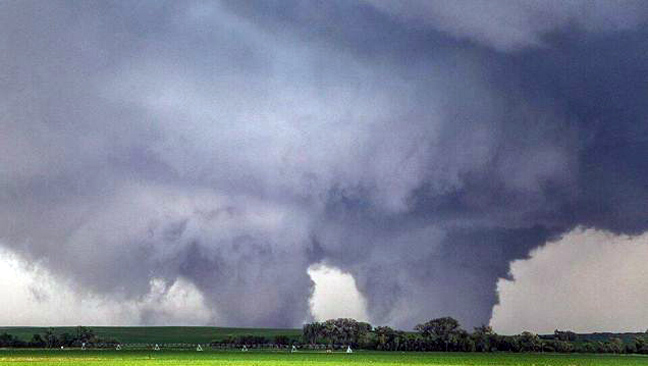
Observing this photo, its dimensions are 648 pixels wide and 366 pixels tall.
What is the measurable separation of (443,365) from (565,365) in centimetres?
2039

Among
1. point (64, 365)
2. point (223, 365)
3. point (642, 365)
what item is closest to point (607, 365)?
point (642, 365)

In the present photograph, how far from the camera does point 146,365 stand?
118 metres

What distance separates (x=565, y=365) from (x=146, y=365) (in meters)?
67.0

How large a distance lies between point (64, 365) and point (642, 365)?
10229 centimetres

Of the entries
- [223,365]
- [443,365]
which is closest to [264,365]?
[223,365]

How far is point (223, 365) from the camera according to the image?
116 m

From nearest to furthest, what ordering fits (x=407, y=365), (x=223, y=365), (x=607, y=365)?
(x=223, y=365) → (x=407, y=365) → (x=607, y=365)

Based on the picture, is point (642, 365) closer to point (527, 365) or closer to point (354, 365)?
point (527, 365)

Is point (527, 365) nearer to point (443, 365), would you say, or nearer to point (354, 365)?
point (443, 365)

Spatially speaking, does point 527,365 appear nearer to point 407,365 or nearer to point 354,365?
point 407,365

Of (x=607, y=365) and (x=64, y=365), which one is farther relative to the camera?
(x=607, y=365)

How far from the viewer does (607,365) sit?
14275 centimetres

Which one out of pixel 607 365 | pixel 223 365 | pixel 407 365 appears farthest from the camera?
pixel 607 365

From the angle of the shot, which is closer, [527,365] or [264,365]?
[264,365]
